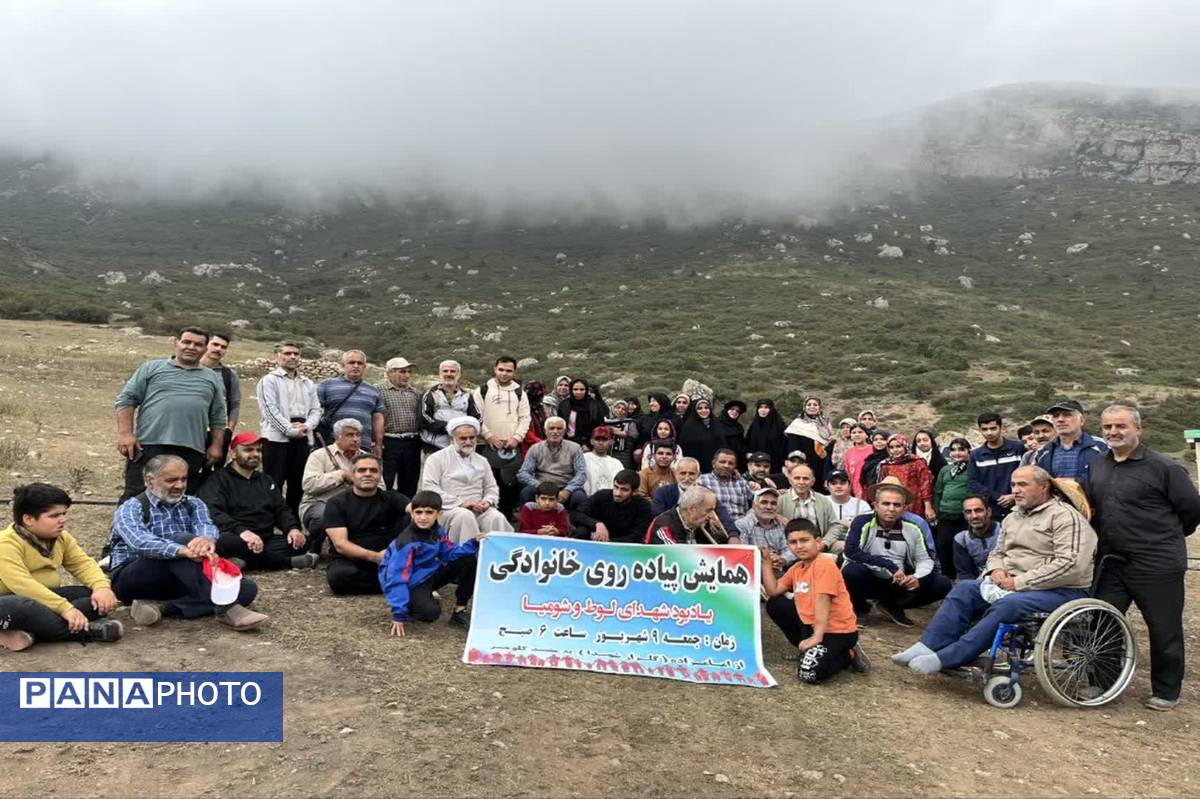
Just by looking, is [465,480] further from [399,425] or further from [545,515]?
[399,425]

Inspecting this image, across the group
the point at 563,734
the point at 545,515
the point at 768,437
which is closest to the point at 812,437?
the point at 768,437

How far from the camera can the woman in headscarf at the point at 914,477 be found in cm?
929

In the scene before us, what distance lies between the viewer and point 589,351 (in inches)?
1606

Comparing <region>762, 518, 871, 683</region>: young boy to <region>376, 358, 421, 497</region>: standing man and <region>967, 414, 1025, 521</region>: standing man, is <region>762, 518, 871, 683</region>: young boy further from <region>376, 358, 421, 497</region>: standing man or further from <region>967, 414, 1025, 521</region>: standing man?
<region>376, 358, 421, 497</region>: standing man

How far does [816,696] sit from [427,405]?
571cm

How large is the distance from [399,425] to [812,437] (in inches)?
226

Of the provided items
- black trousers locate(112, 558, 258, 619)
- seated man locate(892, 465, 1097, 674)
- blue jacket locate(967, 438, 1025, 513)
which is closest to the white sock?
seated man locate(892, 465, 1097, 674)

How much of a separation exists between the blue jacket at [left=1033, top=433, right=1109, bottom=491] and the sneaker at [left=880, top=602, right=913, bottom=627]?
1.94 meters

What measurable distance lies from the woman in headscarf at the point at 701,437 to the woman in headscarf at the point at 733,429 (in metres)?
0.13

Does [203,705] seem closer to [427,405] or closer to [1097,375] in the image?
[427,405]

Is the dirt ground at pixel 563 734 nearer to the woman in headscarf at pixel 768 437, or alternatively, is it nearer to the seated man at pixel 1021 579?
the seated man at pixel 1021 579

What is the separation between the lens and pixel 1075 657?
18.7 ft

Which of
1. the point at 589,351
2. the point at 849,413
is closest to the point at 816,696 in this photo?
the point at 849,413

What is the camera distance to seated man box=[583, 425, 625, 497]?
31.0ft
